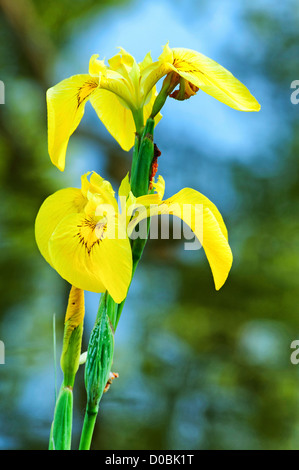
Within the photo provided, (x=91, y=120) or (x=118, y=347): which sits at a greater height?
(x=91, y=120)

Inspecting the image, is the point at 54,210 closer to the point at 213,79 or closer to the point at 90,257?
the point at 90,257

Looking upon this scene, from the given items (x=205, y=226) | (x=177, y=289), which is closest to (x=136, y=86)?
(x=205, y=226)

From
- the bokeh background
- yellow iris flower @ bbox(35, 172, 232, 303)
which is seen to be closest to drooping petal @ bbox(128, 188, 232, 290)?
yellow iris flower @ bbox(35, 172, 232, 303)

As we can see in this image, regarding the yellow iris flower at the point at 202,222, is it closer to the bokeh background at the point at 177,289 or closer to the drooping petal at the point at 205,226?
the drooping petal at the point at 205,226

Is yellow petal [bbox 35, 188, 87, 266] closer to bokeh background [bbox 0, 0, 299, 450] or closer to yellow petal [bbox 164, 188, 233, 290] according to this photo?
yellow petal [bbox 164, 188, 233, 290]

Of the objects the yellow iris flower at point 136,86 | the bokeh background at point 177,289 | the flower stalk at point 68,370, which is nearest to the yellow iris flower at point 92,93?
the yellow iris flower at point 136,86

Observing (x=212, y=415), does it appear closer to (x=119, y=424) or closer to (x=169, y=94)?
(x=119, y=424)
